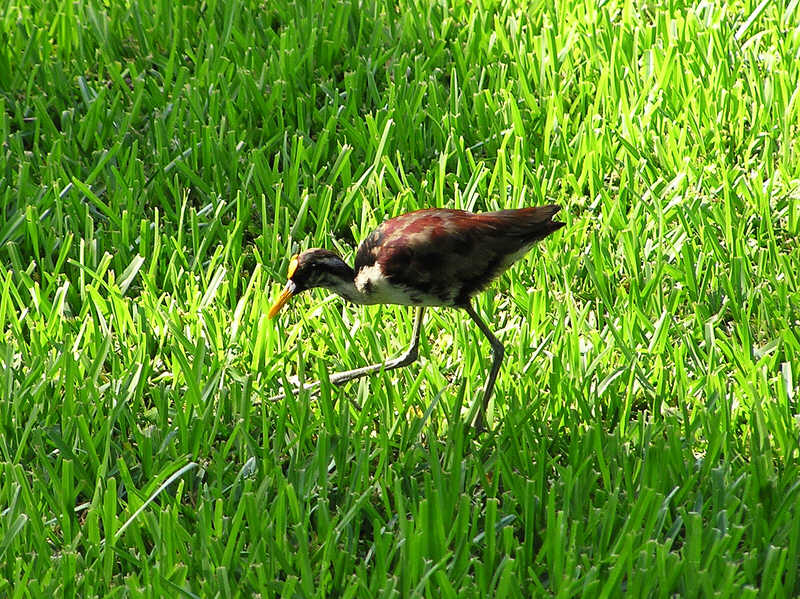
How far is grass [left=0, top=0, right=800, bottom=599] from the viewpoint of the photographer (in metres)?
3.21

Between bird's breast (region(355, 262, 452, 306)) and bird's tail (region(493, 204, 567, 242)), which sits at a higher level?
bird's tail (region(493, 204, 567, 242))

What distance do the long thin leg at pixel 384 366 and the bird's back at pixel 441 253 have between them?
0.84 ft

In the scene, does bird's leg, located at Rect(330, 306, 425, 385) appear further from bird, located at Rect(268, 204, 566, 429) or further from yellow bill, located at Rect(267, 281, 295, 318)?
yellow bill, located at Rect(267, 281, 295, 318)

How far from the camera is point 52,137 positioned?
5172mm

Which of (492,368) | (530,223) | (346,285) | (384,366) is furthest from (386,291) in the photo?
(530,223)

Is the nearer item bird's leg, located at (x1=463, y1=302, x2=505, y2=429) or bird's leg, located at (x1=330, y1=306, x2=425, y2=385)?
bird's leg, located at (x1=463, y1=302, x2=505, y2=429)

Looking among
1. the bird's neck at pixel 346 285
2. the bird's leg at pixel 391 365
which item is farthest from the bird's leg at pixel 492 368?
the bird's neck at pixel 346 285

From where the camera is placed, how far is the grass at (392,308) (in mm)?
3215

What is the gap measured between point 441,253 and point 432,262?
0.16 ft

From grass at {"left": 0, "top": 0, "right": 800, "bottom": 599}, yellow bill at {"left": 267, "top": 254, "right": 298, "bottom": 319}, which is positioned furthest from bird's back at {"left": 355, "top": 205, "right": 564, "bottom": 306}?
grass at {"left": 0, "top": 0, "right": 800, "bottom": 599}

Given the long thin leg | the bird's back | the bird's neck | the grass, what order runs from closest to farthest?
the grass, the bird's back, the bird's neck, the long thin leg

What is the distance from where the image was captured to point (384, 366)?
3.93 m

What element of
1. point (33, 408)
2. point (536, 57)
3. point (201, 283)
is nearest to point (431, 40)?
point (536, 57)

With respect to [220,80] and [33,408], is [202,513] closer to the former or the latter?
[33,408]
